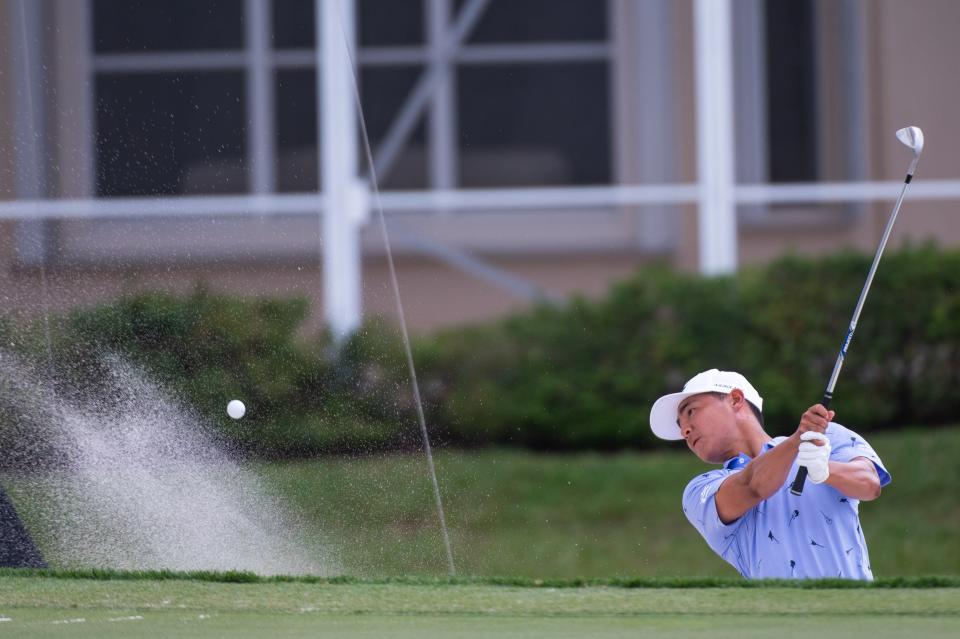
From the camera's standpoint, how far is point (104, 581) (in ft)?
14.3

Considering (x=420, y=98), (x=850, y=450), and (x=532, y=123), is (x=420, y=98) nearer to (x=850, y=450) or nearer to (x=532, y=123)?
(x=532, y=123)

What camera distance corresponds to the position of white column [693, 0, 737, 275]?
977 centimetres

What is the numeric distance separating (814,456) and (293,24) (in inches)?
342

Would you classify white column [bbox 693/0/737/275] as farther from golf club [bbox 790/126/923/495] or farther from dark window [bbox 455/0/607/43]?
golf club [bbox 790/126/923/495]

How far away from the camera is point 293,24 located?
11.9m

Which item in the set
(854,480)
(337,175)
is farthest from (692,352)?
(854,480)

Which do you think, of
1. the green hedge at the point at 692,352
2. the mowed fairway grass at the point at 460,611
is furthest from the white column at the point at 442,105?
the mowed fairway grass at the point at 460,611

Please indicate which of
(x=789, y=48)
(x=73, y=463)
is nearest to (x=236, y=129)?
(x=789, y=48)

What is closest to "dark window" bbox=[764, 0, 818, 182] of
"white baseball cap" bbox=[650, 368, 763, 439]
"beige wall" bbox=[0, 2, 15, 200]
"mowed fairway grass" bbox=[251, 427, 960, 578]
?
"mowed fairway grass" bbox=[251, 427, 960, 578]

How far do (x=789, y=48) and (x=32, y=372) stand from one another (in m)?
6.54

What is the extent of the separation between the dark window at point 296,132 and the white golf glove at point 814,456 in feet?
26.4

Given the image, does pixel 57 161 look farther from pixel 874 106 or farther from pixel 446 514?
pixel 874 106

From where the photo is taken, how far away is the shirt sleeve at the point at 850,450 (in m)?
4.10

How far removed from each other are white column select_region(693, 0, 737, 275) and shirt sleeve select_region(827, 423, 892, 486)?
560 cm
